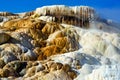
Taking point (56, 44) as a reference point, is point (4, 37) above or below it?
above

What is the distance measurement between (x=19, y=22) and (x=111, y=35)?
6775mm

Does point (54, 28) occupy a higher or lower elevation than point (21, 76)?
higher

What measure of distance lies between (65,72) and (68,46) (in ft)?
22.6

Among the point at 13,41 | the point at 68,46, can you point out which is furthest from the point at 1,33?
the point at 68,46

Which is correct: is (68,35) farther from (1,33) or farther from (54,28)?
(1,33)

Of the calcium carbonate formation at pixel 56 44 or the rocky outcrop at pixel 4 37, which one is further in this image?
the rocky outcrop at pixel 4 37

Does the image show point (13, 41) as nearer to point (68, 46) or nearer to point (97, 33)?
point (68, 46)

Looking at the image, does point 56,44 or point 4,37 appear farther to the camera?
point 56,44

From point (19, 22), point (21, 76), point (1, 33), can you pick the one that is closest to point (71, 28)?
point (19, 22)

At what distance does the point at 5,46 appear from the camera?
92.9 ft

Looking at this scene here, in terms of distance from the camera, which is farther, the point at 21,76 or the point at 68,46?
the point at 68,46

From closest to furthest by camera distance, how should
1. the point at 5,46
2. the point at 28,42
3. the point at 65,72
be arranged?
the point at 65,72 → the point at 5,46 → the point at 28,42

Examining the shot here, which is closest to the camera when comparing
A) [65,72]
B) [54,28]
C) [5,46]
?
[65,72]

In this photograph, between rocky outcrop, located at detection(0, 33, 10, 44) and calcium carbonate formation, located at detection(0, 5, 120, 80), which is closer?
calcium carbonate formation, located at detection(0, 5, 120, 80)
